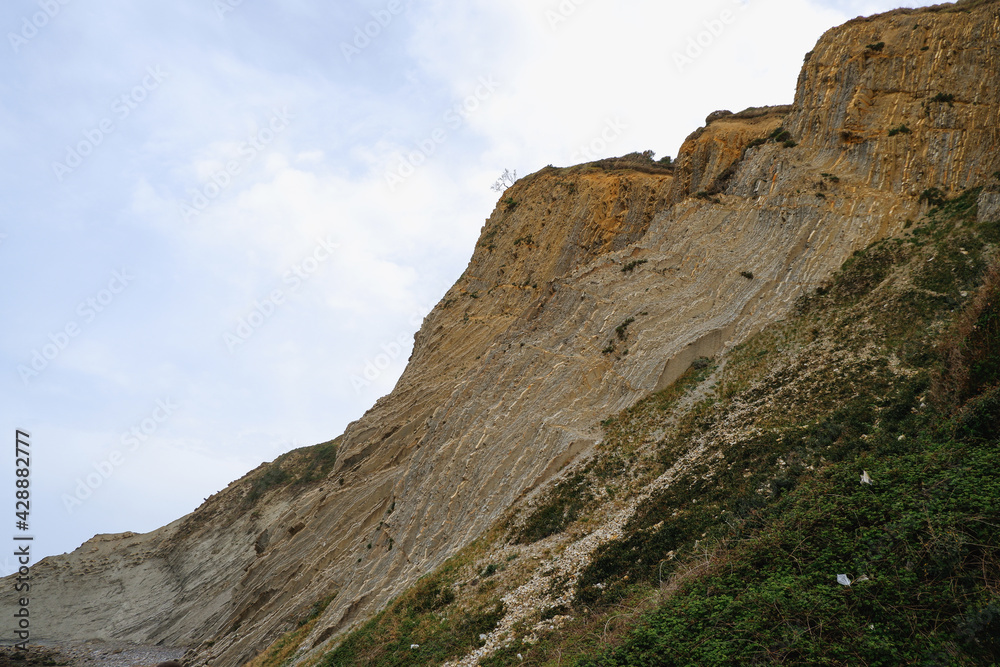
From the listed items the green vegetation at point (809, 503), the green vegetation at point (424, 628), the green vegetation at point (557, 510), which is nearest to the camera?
the green vegetation at point (809, 503)

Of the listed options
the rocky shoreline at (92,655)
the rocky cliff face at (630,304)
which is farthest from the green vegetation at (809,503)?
the rocky shoreline at (92,655)

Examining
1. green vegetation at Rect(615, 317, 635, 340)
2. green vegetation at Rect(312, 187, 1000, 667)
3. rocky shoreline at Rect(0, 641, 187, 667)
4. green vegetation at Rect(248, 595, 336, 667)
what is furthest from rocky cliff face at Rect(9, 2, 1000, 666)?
rocky shoreline at Rect(0, 641, 187, 667)

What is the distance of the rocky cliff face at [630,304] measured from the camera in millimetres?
21391

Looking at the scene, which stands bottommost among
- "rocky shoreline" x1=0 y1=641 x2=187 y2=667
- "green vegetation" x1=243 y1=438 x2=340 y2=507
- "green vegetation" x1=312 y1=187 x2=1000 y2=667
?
"green vegetation" x1=312 y1=187 x2=1000 y2=667

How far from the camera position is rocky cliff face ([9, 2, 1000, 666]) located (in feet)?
70.2

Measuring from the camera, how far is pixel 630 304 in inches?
988

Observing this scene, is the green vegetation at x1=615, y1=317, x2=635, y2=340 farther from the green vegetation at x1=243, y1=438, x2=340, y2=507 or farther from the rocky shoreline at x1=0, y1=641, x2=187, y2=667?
the rocky shoreline at x1=0, y1=641, x2=187, y2=667

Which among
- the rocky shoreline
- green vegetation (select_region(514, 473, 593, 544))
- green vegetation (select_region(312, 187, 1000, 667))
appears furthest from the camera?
the rocky shoreline

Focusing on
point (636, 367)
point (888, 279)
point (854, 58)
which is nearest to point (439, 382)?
point (636, 367)

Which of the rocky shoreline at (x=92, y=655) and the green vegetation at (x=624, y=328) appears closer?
the green vegetation at (x=624, y=328)

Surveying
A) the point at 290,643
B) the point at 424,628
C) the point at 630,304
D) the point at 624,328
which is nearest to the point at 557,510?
the point at 424,628

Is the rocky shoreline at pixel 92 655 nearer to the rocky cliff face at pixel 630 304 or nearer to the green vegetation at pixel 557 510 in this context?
the rocky cliff face at pixel 630 304

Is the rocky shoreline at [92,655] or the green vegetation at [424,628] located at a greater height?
the rocky shoreline at [92,655]

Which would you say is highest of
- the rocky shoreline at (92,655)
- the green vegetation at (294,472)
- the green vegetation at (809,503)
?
the green vegetation at (294,472)
